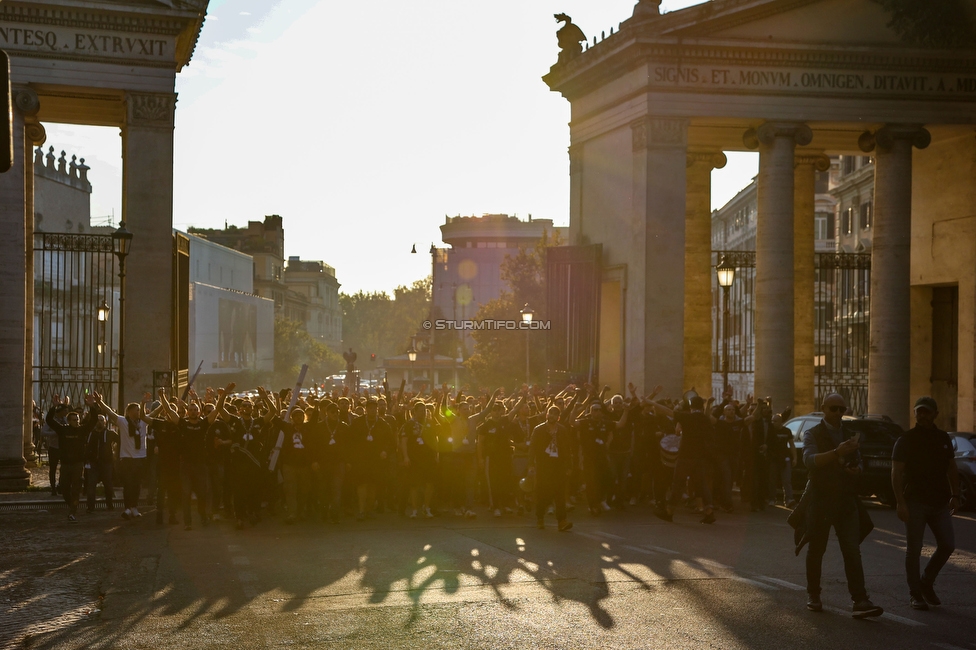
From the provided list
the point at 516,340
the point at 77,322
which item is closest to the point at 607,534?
the point at 77,322

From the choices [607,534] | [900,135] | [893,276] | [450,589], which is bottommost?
[607,534]

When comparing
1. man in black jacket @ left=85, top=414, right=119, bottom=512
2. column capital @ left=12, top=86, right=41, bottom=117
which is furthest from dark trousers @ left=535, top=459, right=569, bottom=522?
column capital @ left=12, top=86, right=41, bottom=117

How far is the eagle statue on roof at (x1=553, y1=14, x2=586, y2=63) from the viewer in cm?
3088

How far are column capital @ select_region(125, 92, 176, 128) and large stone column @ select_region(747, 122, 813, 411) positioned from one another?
543 inches

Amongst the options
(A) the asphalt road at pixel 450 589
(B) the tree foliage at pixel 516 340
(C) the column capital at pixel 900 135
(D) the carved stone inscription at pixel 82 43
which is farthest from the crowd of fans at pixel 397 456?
(B) the tree foliage at pixel 516 340

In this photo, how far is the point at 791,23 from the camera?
1067 inches

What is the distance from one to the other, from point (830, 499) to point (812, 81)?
19387mm

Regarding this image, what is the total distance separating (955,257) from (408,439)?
18.3 metres

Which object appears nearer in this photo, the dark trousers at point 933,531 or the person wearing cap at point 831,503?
the person wearing cap at point 831,503

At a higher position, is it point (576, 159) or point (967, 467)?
point (576, 159)

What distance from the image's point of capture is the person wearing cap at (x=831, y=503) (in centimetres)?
1018

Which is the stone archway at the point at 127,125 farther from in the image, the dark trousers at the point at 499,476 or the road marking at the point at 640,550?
the road marking at the point at 640,550

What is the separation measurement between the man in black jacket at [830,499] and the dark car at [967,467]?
33.1 feet

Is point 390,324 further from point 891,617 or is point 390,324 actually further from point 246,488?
point 891,617
